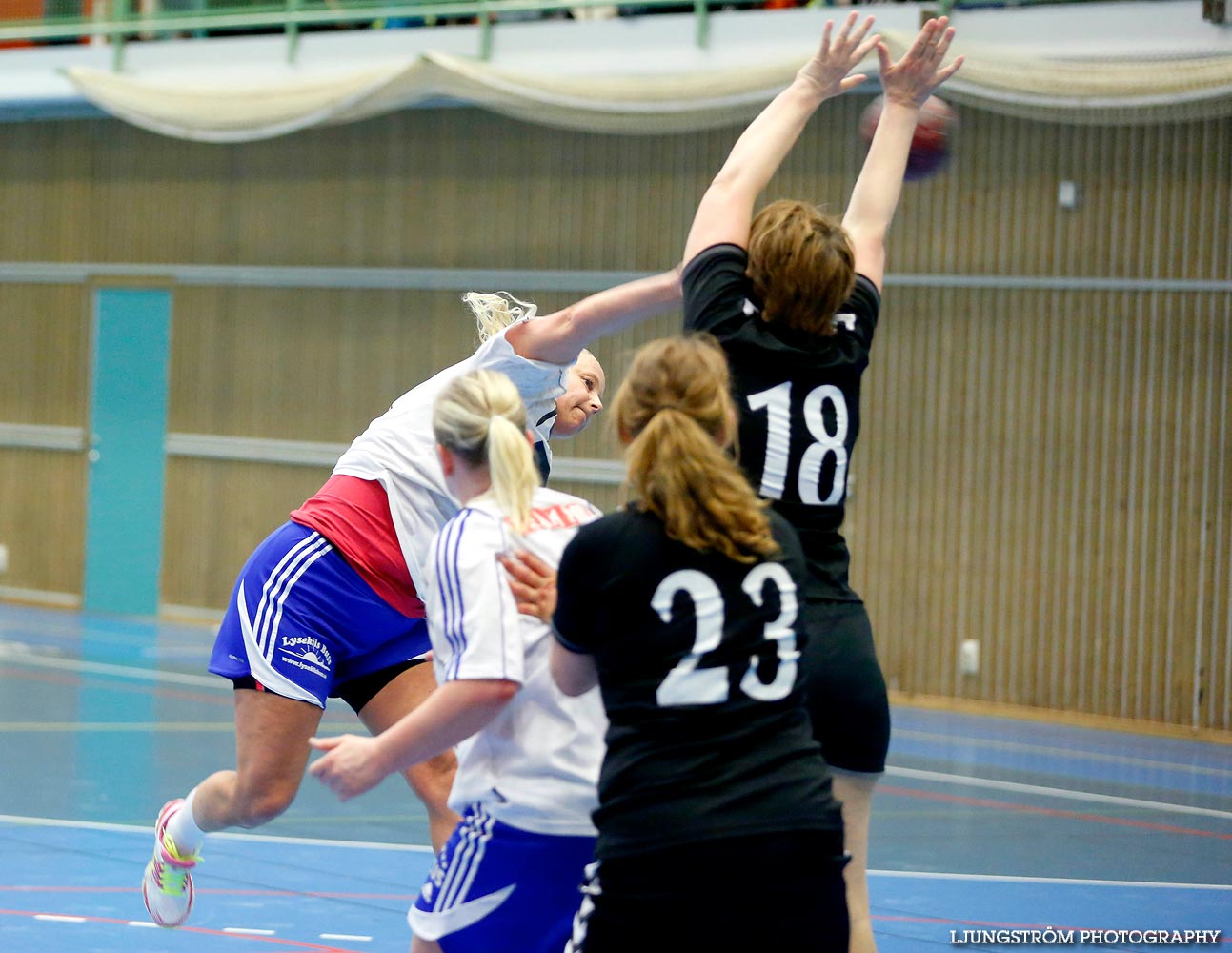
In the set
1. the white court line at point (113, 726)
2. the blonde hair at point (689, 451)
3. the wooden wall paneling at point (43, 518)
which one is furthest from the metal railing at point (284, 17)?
the blonde hair at point (689, 451)

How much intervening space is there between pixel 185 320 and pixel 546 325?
1105 cm

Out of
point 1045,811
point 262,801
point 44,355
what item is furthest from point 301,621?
point 44,355

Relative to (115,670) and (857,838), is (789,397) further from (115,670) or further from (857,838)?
(115,670)

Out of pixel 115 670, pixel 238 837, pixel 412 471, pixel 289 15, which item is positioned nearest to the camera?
pixel 412 471

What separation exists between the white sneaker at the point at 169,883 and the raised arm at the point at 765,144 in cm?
227

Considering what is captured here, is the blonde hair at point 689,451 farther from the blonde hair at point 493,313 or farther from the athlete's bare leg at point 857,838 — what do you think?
the blonde hair at point 493,313

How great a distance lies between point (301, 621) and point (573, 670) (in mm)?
1649

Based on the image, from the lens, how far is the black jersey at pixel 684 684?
7.75 ft

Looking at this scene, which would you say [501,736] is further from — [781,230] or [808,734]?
[781,230]

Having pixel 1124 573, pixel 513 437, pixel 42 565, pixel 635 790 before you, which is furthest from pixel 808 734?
pixel 42 565

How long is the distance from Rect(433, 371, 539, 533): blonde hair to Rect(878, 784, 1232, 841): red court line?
4997mm

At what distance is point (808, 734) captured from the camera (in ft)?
8.16

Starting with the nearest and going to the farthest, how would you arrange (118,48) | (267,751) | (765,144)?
(765,144) < (267,751) < (118,48)

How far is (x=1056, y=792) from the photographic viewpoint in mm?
7754
